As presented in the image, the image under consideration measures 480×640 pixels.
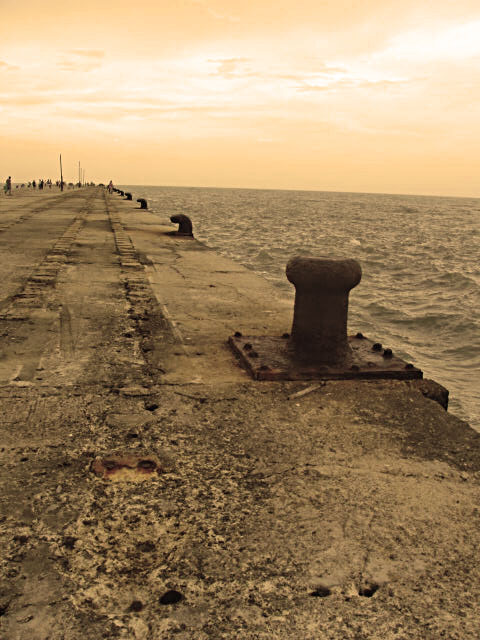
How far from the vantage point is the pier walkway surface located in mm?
1420

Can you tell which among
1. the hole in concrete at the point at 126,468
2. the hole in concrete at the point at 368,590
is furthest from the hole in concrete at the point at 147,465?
the hole in concrete at the point at 368,590

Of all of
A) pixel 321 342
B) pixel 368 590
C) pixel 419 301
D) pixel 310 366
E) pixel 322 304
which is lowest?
pixel 419 301

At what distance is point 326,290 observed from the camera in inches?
126

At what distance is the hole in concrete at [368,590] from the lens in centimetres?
150

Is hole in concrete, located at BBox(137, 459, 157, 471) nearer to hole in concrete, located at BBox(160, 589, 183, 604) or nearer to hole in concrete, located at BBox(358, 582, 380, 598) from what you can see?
hole in concrete, located at BBox(160, 589, 183, 604)

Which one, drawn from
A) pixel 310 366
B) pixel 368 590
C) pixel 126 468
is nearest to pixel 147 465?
pixel 126 468

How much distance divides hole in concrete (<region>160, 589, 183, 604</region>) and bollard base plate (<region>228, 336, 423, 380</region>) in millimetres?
Result: 1703

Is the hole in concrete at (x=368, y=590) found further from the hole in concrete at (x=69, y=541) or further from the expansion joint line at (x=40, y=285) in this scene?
the expansion joint line at (x=40, y=285)

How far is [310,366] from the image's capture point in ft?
10.6

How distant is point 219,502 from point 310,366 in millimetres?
1467

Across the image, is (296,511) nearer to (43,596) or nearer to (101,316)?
(43,596)

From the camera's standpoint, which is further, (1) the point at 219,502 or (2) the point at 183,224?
(2) the point at 183,224

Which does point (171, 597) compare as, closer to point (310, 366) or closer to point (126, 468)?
point (126, 468)

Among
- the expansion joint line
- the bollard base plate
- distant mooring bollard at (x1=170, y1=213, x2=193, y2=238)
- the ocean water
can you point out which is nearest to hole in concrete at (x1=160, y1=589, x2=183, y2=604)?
the bollard base plate
